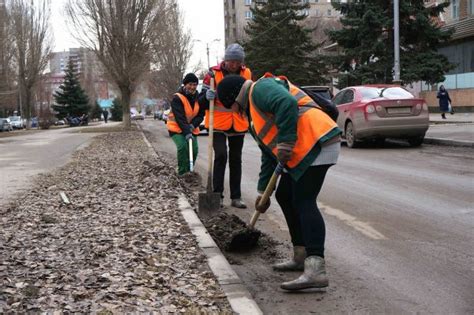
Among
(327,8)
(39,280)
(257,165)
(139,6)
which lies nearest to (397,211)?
(39,280)

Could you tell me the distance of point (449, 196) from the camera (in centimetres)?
754

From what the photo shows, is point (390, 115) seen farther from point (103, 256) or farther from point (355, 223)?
point (103, 256)

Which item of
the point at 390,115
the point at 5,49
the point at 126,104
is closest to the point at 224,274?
the point at 390,115

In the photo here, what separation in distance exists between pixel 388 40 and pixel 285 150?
2363 cm

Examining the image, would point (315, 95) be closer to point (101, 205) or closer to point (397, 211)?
point (397, 211)

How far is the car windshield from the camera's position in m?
14.2

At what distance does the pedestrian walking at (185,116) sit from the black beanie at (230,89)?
4288 mm

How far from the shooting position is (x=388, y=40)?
25.9 metres

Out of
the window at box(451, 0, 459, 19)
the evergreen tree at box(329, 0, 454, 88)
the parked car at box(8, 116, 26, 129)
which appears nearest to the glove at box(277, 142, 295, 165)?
the evergreen tree at box(329, 0, 454, 88)

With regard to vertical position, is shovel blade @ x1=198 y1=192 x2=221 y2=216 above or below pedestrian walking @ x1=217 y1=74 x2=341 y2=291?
below

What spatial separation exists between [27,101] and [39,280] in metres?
50.3

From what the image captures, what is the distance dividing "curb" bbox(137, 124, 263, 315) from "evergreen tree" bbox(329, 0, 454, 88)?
68.6 feet

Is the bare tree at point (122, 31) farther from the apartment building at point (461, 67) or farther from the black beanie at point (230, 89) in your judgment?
the black beanie at point (230, 89)

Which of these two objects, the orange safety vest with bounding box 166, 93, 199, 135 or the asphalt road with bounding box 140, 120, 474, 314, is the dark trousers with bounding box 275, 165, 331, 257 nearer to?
the asphalt road with bounding box 140, 120, 474, 314
